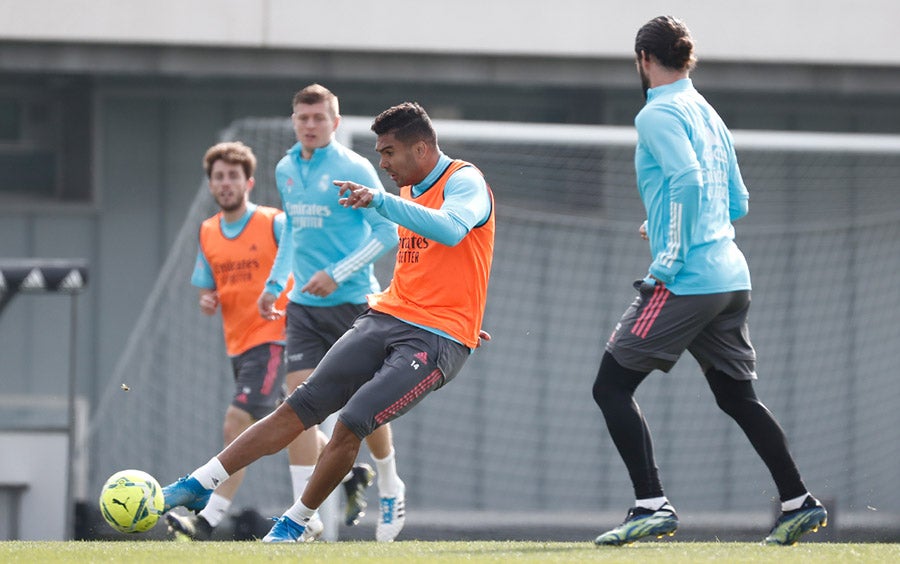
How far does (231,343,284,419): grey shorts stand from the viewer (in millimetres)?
7762

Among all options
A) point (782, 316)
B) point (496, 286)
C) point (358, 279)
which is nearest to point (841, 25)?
point (782, 316)

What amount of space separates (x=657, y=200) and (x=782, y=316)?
21.3 feet

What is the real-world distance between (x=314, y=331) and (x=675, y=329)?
7.33 feet

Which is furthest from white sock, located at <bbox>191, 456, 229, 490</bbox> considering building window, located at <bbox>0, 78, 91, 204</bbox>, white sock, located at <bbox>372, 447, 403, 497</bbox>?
building window, located at <bbox>0, 78, 91, 204</bbox>

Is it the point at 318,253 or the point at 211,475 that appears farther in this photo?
the point at 318,253

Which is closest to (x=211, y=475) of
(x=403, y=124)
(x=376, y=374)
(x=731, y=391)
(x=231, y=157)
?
(x=376, y=374)

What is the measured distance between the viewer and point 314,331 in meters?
7.24

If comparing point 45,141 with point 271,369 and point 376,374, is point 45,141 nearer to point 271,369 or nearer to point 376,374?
point 271,369

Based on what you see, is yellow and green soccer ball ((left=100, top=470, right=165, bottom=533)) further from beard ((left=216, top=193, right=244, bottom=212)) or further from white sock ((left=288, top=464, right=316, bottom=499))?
beard ((left=216, top=193, right=244, bottom=212))

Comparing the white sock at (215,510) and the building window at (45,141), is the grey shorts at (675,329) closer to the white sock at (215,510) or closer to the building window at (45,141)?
the white sock at (215,510)

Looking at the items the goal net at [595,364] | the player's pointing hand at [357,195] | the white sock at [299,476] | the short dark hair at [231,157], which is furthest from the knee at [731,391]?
the goal net at [595,364]

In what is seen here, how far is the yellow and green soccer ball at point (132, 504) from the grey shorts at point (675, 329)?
72.1 inches

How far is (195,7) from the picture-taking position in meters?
10.3

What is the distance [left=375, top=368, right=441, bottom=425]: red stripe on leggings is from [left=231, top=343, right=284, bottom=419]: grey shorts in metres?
2.25
